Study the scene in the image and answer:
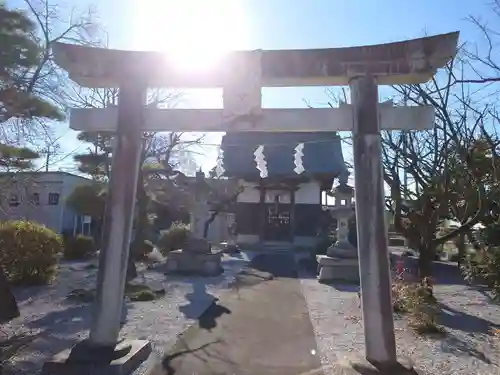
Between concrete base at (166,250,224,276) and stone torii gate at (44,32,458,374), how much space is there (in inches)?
358

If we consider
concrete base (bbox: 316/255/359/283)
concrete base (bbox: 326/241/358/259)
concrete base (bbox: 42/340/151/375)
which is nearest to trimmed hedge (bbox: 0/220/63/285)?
concrete base (bbox: 42/340/151/375)

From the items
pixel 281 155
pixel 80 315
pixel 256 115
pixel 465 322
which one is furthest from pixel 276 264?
pixel 256 115

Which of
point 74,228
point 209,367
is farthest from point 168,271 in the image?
point 74,228

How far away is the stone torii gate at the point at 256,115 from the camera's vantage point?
4711 mm

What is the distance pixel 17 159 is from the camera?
28.7ft

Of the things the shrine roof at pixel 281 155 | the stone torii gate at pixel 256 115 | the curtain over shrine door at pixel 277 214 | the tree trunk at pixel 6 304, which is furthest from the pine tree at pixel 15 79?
the curtain over shrine door at pixel 277 214

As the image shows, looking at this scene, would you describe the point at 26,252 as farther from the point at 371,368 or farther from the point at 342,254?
the point at 371,368

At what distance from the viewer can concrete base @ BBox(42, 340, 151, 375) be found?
4590 mm

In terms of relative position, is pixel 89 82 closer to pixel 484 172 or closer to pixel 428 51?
pixel 428 51

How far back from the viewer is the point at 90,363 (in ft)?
15.2

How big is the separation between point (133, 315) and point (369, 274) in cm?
530

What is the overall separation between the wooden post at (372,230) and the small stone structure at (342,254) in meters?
9.03

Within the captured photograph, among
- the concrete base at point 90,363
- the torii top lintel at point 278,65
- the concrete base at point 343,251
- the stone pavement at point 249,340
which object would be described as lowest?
the stone pavement at point 249,340

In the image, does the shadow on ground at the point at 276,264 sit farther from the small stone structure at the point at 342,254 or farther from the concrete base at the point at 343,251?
the concrete base at the point at 343,251
